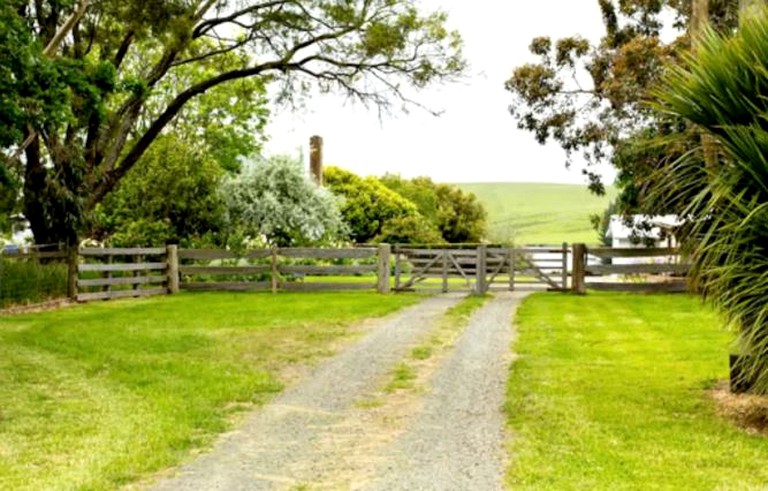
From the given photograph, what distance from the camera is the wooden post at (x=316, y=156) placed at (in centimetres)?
4603

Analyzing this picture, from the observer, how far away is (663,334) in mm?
12883

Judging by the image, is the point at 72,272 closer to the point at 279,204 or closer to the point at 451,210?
the point at 279,204

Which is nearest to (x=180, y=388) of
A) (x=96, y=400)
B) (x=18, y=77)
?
(x=96, y=400)

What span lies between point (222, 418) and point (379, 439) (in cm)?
161

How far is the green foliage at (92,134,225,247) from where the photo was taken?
1017 inches

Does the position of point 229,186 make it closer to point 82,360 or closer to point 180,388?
point 82,360

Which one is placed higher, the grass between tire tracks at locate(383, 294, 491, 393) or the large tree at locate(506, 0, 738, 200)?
the large tree at locate(506, 0, 738, 200)

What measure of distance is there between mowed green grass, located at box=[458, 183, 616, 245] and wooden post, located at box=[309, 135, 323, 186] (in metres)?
43.1

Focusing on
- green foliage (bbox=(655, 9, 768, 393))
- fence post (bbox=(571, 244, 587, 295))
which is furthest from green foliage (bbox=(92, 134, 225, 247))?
green foliage (bbox=(655, 9, 768, 393))

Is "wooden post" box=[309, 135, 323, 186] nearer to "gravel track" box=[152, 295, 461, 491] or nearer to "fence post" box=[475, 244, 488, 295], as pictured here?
"fence post" box=[475, 244, 488, 295]

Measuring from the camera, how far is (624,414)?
23.2 feet

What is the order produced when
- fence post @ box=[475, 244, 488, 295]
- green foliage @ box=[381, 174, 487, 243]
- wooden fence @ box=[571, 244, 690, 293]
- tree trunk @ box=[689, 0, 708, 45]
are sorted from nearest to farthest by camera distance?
tree trunk @ box=[689, 0, 708, 45]
wooden fence @ box=[571, 244, 690, 293]
fence post @ box=[475, 244, 488, 295]
green foliage @ box=[381, 174, 487, 243]

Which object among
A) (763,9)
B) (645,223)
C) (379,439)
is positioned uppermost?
(763,9)

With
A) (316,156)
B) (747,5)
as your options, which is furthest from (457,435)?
(316,156)
